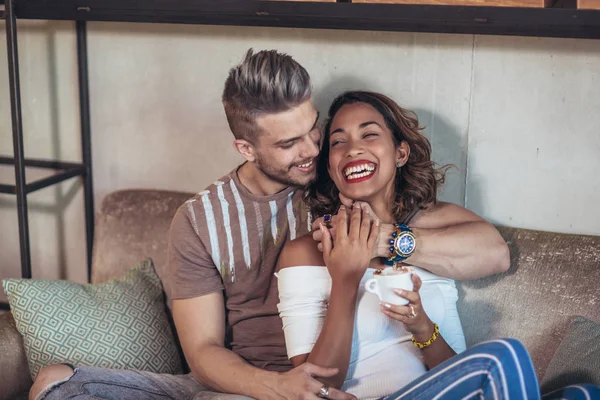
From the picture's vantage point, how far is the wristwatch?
72.8 inches

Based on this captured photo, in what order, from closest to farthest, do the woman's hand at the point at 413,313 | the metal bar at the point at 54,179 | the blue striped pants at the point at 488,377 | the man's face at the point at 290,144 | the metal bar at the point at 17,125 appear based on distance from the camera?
the blue striped pants at the point at 488,377 → the woman's hand at the point at 413,313 → the man's face at the point at 290,144 → the metal bar at the point at 17,125 → the metal bar at the point at 54,179

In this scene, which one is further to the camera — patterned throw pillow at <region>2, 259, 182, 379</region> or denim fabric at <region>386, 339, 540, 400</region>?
patterned throw pillow at <region>2, 259, 182, 379</region>

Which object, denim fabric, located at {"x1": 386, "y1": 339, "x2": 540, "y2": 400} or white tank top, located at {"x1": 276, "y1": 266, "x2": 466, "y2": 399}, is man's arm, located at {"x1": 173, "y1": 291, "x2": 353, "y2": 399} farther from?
denim fabric, located at {"x1": 386, "y1": 339, "x2": 540, "y2": 400}

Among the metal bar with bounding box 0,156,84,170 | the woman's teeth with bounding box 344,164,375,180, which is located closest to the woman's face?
the woman's teeth with bounding box 344,164,375,180

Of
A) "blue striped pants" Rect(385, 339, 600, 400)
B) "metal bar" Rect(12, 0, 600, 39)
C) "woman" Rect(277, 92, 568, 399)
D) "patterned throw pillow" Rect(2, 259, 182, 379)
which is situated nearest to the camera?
"blue striped pants" Rect(385, 339, 600, 400)

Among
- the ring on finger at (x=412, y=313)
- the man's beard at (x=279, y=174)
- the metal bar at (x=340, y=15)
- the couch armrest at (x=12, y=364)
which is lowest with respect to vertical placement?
the couch armrest at (x=12, y=364)

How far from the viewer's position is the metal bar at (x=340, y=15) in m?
1.84

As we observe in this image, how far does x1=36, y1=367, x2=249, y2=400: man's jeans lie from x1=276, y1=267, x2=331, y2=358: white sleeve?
178 millimetres

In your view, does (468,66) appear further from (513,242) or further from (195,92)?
(195,92)

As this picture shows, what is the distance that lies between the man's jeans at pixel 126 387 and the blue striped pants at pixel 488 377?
0.47 m

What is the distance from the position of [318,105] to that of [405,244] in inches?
26.6

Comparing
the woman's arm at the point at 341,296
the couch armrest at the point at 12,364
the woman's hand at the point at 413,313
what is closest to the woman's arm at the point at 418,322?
the woman's hand at the point at 413,313

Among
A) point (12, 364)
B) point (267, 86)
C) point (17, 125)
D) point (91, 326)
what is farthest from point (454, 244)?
point (17, 125)

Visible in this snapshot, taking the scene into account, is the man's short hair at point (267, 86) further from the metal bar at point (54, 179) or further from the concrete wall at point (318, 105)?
the metal bar at point (54, 179)
